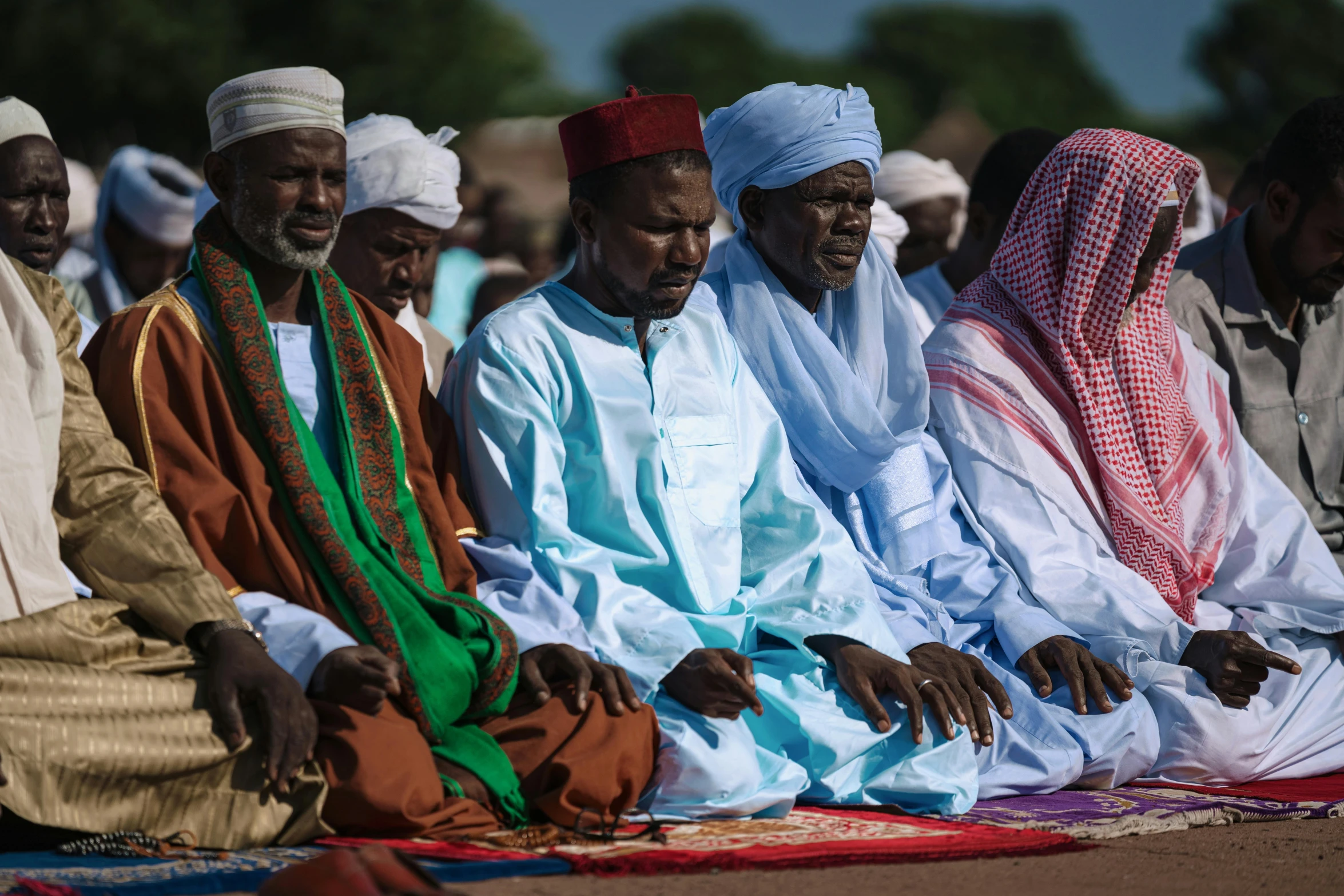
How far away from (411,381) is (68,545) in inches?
42.1

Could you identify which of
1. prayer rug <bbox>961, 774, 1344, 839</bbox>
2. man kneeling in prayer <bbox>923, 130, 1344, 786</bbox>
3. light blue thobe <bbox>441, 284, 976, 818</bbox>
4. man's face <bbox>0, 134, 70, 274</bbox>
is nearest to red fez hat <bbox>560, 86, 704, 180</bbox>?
light blue thobe <bbox>441, 284, 976, 818</bbox>

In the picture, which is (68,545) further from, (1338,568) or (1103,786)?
(1338,568)

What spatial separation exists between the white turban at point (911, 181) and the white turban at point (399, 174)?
10.8 ft

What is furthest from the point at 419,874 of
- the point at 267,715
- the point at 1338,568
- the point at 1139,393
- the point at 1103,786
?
the point at 1338,568

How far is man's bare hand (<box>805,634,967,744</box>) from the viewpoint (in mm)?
4867

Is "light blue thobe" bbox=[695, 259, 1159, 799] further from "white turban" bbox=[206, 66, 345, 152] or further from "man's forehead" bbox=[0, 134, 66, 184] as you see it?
"man's forehead" bbox=[0, 134, 66, 184]

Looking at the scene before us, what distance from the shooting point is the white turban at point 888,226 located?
879 cm

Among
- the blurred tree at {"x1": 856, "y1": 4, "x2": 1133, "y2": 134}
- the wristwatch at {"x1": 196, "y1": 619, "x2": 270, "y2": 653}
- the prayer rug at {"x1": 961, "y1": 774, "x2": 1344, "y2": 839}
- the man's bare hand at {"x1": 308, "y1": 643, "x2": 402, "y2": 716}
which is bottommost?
the prayer rug at {"x1": 961, "y1": 774, "x2": 1344, "y2": 839}

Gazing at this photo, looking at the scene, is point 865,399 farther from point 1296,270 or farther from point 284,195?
point 1296,270

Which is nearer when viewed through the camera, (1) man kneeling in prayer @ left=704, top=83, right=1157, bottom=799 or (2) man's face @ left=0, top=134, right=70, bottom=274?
(1) man kneeling in prayer @ left=704, top=83, right=1157, bottom=799

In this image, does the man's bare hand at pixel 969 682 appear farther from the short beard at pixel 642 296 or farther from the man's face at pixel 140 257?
the man's face at pixel 140 257

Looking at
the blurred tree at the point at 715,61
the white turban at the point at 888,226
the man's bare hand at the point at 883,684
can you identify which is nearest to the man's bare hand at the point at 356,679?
the man's bare hand at the point at 883,684

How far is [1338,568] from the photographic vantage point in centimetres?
645

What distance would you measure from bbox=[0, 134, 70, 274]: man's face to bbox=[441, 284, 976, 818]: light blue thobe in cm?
177
